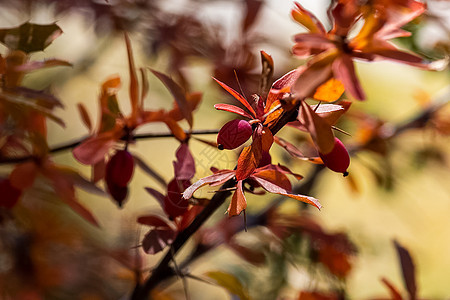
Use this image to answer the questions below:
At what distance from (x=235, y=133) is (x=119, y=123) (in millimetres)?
154

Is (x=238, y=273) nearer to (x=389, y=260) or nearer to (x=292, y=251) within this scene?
(x=292, y=251)

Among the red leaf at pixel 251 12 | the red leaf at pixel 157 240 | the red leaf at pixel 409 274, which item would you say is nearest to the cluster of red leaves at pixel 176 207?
the red leaf at pixel 157 240

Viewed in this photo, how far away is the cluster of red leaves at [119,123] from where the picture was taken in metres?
0.38

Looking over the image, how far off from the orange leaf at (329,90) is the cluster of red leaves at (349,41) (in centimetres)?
2

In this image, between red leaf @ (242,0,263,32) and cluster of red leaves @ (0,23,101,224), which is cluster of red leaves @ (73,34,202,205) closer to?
cluster of red leaves @ (0,23,101,224)

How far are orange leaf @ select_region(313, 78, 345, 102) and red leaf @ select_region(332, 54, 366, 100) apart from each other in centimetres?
2

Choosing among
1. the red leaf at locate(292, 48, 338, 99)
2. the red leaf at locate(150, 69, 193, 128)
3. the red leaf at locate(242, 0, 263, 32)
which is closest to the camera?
the red leaf at locate(292, 48, 338, 99)

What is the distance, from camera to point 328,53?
276 mm

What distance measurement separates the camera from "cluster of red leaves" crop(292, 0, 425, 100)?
0.27 metres

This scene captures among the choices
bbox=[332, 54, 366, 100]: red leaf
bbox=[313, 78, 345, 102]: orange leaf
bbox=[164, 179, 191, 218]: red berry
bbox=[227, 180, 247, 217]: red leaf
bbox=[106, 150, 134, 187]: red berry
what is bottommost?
bbox=[106, 150, 134, 187]: red berry

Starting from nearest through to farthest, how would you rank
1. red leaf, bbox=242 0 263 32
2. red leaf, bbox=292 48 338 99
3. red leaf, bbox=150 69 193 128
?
red leaf, bbox=292 48 338 99 < red leaf, bbox=150 69 193 128 < red leaf, bbox=242 0 263 32

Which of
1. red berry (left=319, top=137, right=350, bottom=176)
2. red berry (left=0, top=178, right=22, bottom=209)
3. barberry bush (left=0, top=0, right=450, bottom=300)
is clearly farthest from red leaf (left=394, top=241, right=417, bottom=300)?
red berry (left=0, top=178, right=22, bottom=209)

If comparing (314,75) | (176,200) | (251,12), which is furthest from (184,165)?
(251,12)

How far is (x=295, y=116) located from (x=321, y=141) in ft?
0.11
